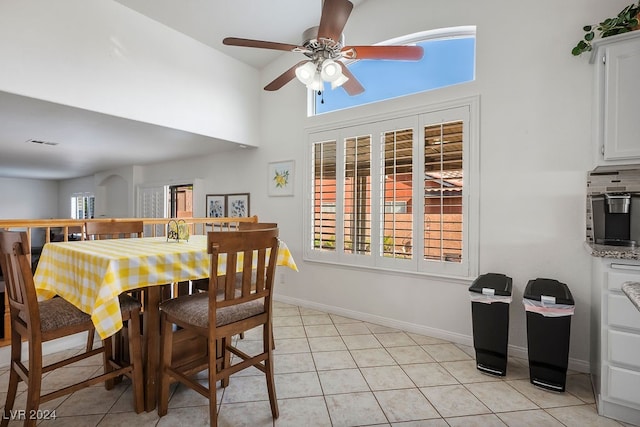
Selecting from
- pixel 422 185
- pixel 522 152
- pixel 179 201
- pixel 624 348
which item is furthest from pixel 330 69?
pixel 179 201

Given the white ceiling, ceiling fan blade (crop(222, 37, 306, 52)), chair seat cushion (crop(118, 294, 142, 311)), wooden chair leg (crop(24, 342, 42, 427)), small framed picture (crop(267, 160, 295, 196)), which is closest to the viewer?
wooden chair leg (crop(24, 342, 42, 427))

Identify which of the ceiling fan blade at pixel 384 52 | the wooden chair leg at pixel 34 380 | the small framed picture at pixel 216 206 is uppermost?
the ceiling fan blade at pixel 384 52

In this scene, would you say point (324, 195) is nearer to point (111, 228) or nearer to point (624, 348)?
point (111, 228)

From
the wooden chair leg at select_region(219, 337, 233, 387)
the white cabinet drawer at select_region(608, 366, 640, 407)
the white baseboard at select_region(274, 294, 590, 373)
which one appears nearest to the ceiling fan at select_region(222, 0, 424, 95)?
the wooden chair leg at select_region(219, 337, 233, 387)

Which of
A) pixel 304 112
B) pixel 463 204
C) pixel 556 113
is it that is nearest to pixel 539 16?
pixel 556 113

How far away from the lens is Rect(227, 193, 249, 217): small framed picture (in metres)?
4.57

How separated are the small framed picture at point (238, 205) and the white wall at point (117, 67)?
2.93 ft

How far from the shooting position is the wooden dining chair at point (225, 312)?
5.22ft

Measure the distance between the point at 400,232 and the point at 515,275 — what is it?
1027 mm

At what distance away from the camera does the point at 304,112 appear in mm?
3930

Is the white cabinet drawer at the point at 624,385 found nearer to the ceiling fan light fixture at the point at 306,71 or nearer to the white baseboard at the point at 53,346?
the ceiling fan light fixture at the point at 306,71

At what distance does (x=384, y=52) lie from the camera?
208cm

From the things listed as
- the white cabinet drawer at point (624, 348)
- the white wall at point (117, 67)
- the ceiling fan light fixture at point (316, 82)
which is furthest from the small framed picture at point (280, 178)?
the white cabinet drawer at point (624, 348)

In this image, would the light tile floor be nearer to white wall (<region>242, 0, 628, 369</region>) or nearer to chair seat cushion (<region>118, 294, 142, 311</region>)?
white wall (<region>242, 0, 628, 369</region>)
